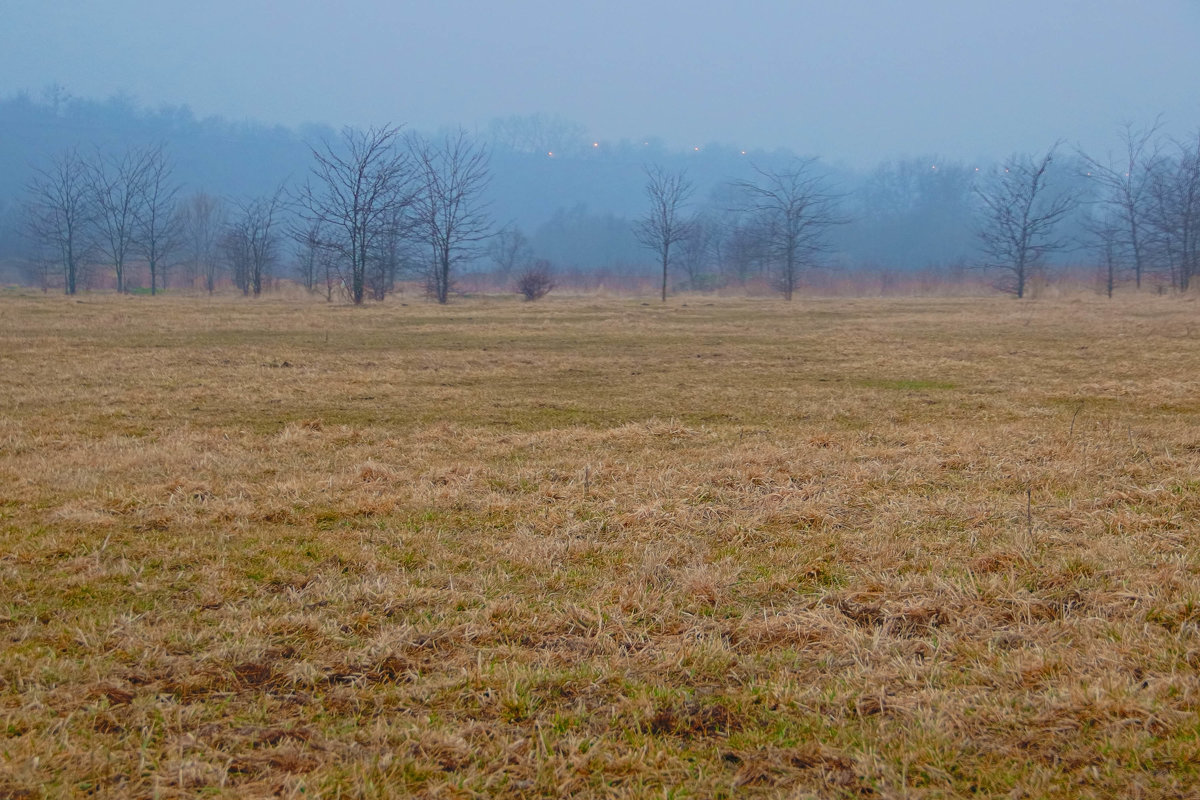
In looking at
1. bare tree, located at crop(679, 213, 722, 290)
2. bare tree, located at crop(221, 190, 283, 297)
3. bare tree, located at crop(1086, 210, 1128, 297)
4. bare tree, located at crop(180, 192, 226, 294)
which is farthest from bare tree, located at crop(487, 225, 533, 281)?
bare tree, located at crop(1086, 210, 1128, 297)

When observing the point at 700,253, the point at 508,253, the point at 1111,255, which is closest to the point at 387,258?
the point at 700,253

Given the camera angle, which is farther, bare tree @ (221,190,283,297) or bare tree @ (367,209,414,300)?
bare tree @ (221,190,283,297)

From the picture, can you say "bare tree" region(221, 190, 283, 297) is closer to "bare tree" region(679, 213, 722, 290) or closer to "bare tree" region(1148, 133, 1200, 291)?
"bare tree" region(679, 213, 722, 290)

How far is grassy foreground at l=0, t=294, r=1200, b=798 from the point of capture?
7.49ft

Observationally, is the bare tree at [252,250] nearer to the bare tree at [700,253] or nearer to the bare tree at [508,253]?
the bare tree at [508,253]

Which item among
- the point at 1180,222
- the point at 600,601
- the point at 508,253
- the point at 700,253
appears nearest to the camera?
the point at 600,601

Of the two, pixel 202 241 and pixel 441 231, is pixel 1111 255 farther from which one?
pixel 202 241

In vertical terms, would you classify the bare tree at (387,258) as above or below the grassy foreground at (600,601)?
above

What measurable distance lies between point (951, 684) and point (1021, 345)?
43.0 feet

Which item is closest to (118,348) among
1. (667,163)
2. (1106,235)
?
(1106,235)

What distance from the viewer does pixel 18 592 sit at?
3408mm

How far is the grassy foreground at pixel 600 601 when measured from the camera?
2.28 m

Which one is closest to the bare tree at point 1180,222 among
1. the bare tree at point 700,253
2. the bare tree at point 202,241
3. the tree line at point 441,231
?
the tree line at point 441,231

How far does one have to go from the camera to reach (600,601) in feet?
11.1
